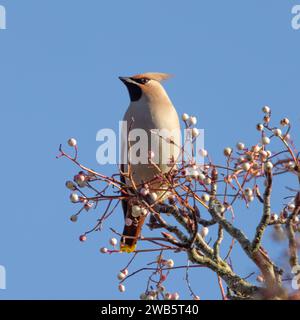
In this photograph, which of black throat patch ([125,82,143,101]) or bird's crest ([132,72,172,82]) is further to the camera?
bird's crest ([132,72,172,82])

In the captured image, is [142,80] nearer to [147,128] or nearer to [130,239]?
[147,128]

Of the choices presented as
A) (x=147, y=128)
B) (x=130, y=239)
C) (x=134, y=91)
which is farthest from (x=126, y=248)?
(x=134, y=91)

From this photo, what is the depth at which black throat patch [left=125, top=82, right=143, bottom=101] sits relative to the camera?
17.6 feet

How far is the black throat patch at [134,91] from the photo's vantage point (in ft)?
17.6

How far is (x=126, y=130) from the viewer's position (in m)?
5.07

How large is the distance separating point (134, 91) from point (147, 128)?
56 cm

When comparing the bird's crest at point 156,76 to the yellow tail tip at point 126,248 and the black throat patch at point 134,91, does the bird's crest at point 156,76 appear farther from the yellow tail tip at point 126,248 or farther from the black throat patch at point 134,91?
the yellow tail tip at point 126,248

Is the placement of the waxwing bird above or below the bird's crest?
below

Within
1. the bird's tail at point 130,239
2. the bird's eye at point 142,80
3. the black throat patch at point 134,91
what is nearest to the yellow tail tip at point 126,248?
the bird's tail at point 130,239

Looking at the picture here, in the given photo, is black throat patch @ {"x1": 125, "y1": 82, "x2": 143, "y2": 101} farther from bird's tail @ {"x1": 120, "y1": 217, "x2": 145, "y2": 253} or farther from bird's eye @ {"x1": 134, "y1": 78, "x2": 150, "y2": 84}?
bird's tail @ {"x1": 120, "y1": 217, "x2": 145, "y2": 253}

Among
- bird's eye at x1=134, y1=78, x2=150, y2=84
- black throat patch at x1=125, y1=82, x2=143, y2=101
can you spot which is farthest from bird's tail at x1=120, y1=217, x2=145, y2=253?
bird's eye at x1=134, y1=78, x2=150, y2=84

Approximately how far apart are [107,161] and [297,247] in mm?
1511
